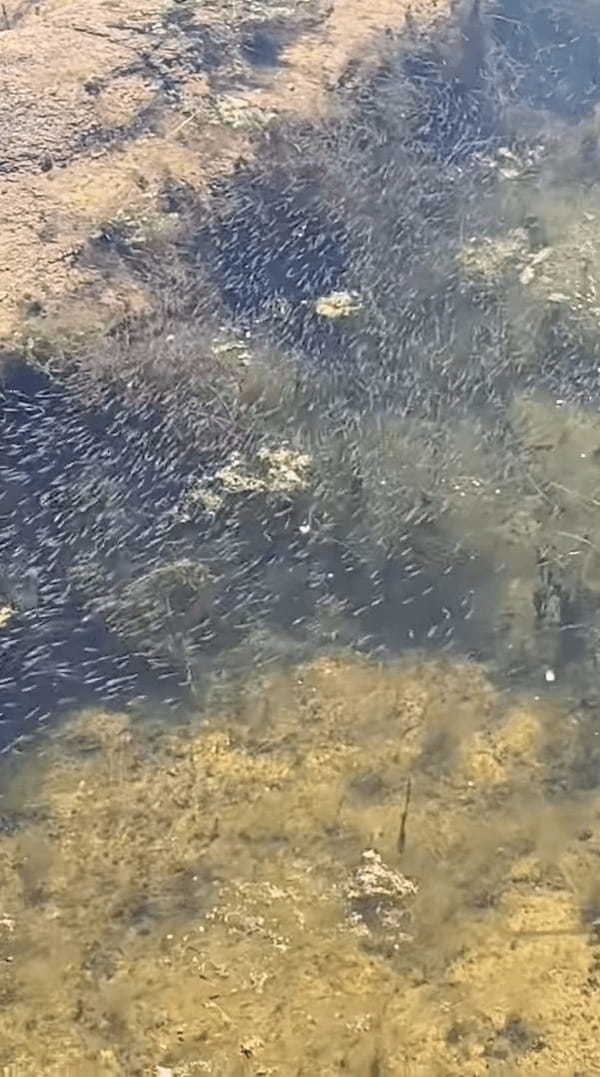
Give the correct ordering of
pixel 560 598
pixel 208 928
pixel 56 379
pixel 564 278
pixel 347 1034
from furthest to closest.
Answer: pixel 564 278, pixel 56 379, pixel 560 598, pixel 208 928, pixel 347 1034

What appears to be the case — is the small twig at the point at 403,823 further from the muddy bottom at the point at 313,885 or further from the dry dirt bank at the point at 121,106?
the dry dirt bank at the point at 121,106

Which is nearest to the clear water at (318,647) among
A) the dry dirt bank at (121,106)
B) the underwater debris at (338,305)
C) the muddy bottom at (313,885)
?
the muddy bottom at (313,885)

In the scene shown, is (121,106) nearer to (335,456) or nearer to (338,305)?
(338,305)

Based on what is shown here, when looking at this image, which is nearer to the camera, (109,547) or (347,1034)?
(347,1034)

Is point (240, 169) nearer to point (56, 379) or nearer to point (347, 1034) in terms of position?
point (56, 379)

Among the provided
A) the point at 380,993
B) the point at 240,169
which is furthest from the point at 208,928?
the point at 240,169

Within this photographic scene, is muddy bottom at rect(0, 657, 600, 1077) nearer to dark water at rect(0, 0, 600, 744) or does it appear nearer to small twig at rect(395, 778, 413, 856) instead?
small twig at rect(395, 778, 413, 856)

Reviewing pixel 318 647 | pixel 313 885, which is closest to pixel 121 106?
pixel 318 647
